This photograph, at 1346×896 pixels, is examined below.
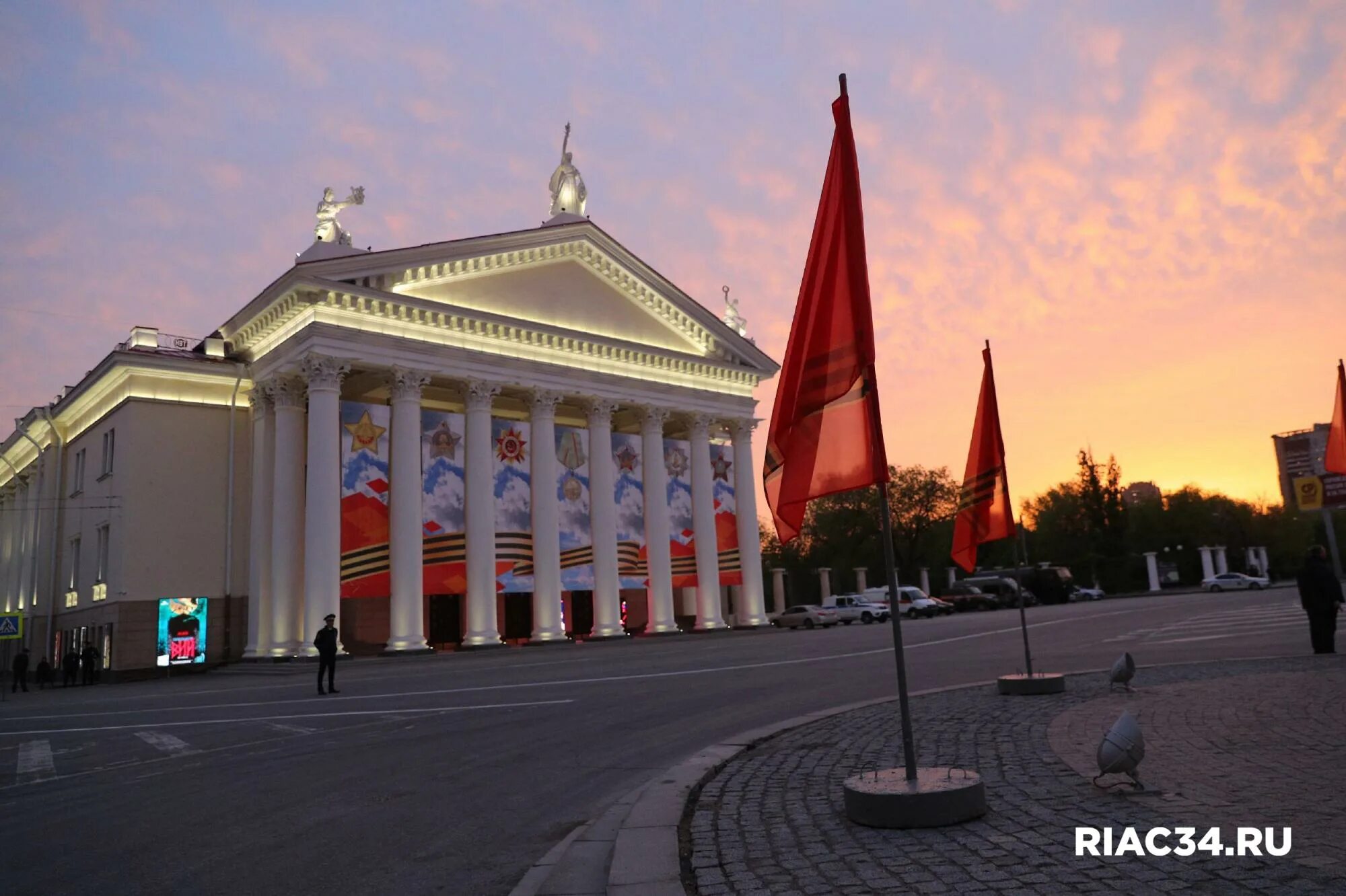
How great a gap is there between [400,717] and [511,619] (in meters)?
30.8

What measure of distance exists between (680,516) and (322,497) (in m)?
17.7

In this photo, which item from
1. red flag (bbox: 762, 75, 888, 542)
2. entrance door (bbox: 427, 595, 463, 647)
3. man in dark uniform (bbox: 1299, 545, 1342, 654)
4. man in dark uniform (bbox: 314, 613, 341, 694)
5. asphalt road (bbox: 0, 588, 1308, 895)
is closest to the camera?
red flag (bbox: 762, 75, 888, 542)

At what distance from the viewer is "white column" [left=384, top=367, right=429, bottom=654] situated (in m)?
34.4

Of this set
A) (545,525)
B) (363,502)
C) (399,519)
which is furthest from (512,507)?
(363,502)

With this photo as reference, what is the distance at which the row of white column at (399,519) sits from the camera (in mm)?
33562

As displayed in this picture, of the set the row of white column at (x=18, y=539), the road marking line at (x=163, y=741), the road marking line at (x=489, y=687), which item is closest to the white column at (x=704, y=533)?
the road marking line at (x=489, y=687)

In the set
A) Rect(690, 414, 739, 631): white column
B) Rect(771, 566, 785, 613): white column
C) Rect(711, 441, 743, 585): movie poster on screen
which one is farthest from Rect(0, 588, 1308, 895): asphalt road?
Rect(771, 566, 785, 613): white column

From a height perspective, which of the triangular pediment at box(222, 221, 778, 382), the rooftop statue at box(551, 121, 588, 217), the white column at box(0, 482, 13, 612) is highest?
the rooftop statue at box(551, 121, 588, 217)

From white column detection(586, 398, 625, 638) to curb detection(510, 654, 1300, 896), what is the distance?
31.2 m

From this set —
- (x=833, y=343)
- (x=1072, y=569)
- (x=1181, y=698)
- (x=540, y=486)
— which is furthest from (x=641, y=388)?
(x=1072, y=569)

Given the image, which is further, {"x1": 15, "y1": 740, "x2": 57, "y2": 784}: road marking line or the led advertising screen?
the led advertising screen

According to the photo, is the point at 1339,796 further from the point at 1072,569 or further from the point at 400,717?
the point at 1072,569

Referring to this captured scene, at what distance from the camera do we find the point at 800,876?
201 inches

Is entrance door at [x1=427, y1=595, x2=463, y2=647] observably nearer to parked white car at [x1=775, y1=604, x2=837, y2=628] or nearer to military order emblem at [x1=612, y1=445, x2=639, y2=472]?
military order emblem at [x1=612, y1=445, x2=639, y2=472]
